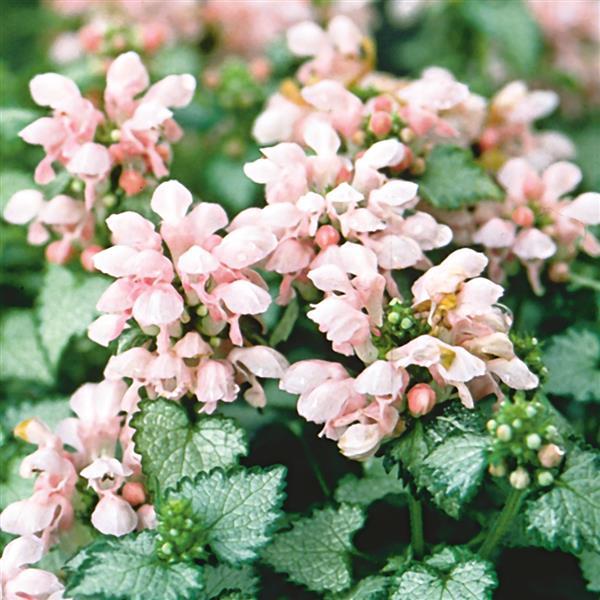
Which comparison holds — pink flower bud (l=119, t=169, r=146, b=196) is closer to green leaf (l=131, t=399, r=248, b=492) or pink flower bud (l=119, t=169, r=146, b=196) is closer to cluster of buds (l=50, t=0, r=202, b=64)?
green leaf (l=131, t=399, r=248, b=492)

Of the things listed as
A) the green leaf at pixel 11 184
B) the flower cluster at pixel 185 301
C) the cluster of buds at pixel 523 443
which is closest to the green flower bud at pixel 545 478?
the cluster of buds at pixel 523 443

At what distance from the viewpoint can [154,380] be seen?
0.82 metres

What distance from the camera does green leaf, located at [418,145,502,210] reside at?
3.25 ft

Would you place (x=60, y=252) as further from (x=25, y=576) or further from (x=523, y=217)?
(x=523, y=217)

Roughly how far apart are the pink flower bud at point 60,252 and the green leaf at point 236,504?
1.06ft

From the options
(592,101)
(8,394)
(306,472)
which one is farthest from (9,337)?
Answer: (592,101)

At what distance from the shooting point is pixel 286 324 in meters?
0.93

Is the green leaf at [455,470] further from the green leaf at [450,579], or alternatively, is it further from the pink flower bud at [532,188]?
the pink flower bud at [532,188]

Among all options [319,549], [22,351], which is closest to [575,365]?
[319,549]

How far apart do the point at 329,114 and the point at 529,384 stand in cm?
36

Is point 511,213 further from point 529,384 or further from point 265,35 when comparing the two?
point 265,35

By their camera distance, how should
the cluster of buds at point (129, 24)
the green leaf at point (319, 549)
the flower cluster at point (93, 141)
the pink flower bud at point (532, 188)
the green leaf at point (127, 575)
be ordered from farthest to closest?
1. the cluster of buds at point (129, 24)
2. the pink flower bud at point (532, 188)
3. the flower cluster at point (93, 141)
4. the green leaf at point (319, 549)
5. the green leaf at point (127, 575)

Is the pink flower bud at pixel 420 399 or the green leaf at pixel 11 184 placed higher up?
the pink flower bud at pixel 420 399

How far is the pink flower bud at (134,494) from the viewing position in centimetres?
84
